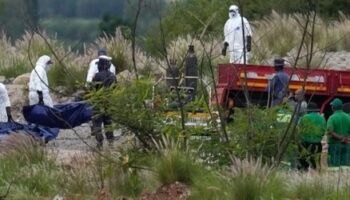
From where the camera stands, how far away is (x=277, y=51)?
35.4m

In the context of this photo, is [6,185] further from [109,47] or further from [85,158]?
[109,47]

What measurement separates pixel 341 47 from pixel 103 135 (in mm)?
18980

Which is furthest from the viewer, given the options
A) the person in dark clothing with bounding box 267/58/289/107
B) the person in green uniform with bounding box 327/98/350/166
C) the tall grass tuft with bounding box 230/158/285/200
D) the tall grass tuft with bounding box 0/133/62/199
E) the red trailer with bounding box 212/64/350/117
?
the red trailer with bounding box 212/64/350/117

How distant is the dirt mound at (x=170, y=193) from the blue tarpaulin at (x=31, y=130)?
20.4ft

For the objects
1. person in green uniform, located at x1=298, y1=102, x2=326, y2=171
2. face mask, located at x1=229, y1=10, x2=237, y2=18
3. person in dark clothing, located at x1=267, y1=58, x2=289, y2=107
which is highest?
face mask, located at x1=229, y1=10, x2=237, y2=18

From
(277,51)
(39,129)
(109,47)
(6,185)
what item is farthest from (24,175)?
(277,51)

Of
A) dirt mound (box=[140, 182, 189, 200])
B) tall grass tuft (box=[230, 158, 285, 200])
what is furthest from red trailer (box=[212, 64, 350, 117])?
tall grass tuft (box=[230, 158, 285, 200])

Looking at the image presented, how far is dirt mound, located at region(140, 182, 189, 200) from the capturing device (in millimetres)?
14102

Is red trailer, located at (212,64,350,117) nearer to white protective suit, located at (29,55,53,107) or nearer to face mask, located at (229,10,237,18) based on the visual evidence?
white protective suit, located at (29,55,53,107)

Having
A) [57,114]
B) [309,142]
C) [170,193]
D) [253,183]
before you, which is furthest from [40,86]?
[253,183]

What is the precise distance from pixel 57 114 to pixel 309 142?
6839 mm

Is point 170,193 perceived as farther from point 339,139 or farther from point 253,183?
point 339,139

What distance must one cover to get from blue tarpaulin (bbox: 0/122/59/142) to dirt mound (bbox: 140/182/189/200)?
6214 mm

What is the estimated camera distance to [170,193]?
46.7ft
